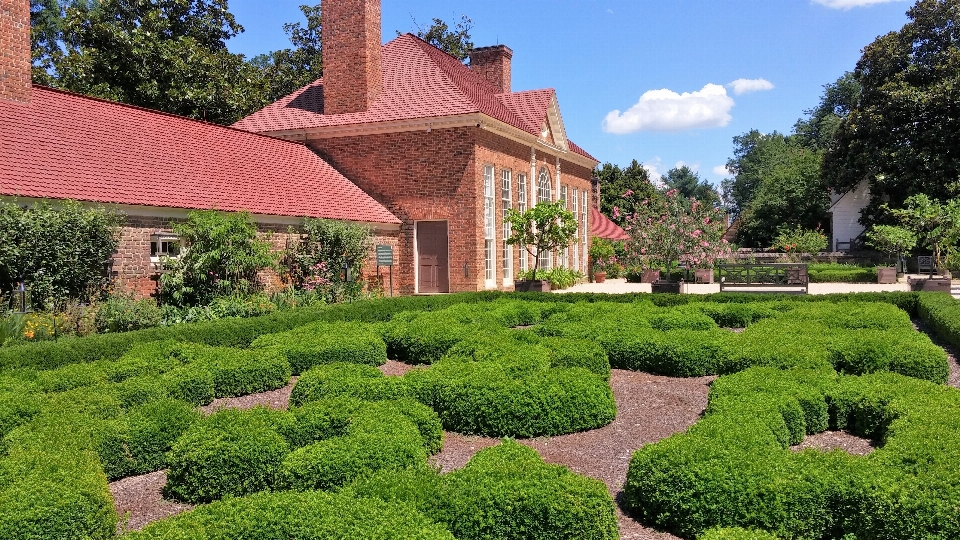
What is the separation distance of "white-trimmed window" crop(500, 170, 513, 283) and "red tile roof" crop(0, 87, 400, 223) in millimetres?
3823

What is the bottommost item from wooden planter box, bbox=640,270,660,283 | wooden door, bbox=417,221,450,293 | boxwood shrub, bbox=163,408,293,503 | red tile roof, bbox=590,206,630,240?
boxwood shrub, bbox=163,408,293,503

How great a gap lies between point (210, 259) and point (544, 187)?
1464 cm

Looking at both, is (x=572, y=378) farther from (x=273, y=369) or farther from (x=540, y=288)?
(x=540, y=288)

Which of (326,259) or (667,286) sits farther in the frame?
(667,286)

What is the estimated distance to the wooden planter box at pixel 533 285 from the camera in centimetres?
2089

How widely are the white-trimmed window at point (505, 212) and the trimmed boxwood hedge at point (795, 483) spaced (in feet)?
56.0

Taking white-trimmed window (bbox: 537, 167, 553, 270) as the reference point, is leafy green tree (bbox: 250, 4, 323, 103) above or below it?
above

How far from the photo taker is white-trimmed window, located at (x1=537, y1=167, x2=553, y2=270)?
25.4m

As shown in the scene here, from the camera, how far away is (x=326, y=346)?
32.4ft

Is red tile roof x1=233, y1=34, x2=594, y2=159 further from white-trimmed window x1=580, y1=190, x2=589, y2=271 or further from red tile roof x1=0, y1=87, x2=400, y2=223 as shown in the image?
white-trimmed window x1=580, y1=190, x2=589, y2=271

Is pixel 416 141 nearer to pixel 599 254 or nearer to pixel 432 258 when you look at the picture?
pixel 432 258

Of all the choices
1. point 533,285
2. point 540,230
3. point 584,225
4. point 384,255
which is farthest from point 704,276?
point 384,255

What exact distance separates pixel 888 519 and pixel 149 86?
2593cm

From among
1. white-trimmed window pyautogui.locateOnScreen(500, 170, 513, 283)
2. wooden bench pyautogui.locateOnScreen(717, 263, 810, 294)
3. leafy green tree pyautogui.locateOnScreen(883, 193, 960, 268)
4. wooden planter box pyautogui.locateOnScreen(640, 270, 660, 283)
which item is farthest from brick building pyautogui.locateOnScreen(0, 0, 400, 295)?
leafy green tree pyautogui.locateOnScreen(883, 193, 960, 268)
